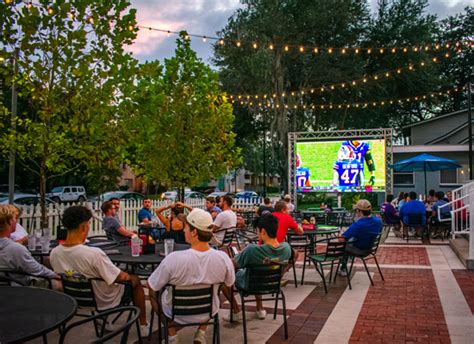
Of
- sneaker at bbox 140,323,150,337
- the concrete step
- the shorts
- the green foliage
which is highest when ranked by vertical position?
the green foliage

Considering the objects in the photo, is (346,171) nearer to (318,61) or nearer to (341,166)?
(341,166)

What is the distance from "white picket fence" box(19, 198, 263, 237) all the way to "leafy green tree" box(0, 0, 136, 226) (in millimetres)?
3056

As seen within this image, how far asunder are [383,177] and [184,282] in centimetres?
1811

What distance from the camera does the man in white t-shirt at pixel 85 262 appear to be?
4.03 m

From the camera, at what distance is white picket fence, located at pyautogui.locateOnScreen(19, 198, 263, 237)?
10.4 meters

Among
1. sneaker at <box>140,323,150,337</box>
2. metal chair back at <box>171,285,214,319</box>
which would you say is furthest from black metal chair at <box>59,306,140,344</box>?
sneaker at <box>140,323,150,337</box>

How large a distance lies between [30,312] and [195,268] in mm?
1394

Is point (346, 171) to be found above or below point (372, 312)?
above

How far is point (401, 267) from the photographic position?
8969 mm

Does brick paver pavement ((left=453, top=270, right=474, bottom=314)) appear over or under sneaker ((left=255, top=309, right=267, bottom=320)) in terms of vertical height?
under

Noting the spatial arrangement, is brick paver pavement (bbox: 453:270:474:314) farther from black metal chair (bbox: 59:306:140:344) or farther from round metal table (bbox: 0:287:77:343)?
round metal table (bbox: 0:287:77:343)

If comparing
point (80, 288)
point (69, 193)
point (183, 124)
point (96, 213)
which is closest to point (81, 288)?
point (80, 288)

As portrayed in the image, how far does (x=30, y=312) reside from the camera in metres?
2.82

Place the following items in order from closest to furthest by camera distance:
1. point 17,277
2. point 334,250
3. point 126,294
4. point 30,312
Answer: point 30,312 < point 126,294 < point 17,277 < point 334,250
